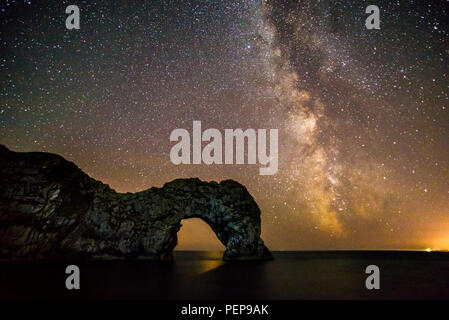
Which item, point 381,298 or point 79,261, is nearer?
point 381,298

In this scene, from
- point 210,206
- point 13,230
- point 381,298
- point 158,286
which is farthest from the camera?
point 210,206

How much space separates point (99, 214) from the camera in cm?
4928

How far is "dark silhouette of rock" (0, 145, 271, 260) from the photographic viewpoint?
4503 centimetres

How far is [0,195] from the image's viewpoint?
44344 millimetres

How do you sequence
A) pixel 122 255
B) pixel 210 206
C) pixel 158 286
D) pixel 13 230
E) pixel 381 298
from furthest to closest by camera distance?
pixel 210 206 < pixel 122 255 < pixel 13 230 < pixel 158 286 < pixel 381 298

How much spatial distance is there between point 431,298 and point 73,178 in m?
48.0

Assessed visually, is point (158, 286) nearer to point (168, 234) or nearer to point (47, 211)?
point (168, 234)

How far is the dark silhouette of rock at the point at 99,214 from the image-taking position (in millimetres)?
45025
